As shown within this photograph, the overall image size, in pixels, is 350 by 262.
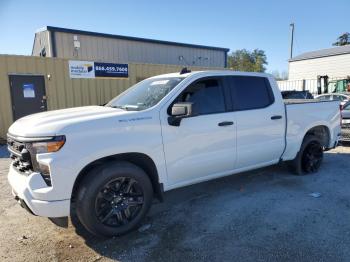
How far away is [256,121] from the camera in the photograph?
4.65 m

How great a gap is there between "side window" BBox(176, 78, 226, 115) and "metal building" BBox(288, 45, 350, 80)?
84.0ft

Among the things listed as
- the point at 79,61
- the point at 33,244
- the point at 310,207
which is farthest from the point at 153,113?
the point at 79,61

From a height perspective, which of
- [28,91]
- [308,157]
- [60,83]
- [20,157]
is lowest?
[308,157]

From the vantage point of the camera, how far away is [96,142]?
3250mm

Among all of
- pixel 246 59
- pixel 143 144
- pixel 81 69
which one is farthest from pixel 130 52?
pixel 246 59

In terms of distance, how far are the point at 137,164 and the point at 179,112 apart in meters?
0.84

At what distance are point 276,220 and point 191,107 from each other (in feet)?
6.01

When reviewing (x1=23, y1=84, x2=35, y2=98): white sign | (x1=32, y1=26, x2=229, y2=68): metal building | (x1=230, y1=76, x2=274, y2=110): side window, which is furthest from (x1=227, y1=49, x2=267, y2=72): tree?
(x1=230, y1=76, x2=274, y2=110): side window

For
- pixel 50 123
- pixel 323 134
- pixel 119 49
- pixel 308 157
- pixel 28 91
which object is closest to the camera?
pixel 50 123

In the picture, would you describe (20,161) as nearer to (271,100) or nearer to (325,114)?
(271,100)

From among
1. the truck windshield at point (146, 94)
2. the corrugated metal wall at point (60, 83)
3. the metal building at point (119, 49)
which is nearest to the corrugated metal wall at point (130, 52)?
the metal building at point (119, 49)

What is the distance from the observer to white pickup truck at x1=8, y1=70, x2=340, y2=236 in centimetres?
312

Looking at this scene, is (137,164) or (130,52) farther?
(130,52)

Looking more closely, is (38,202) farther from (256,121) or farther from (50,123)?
(256,121)
